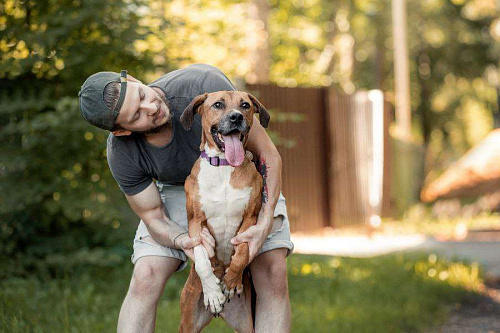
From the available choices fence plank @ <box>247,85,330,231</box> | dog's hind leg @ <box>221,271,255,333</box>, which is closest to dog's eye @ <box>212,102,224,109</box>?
dog's hind leg @ <box>221,271,255,333</box>

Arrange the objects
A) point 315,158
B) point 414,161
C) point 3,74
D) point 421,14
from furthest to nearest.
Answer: point 421,14 → point 414,161 → point 315,158 → point 3,74

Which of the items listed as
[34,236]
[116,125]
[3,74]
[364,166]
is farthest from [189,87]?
[364,166]

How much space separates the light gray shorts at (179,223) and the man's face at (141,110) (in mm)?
505

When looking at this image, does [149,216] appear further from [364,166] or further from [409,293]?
[364,166]

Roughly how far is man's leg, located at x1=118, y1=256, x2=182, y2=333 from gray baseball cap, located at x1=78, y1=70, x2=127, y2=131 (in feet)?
2.51

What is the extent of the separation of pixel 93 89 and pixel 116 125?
0.20 m

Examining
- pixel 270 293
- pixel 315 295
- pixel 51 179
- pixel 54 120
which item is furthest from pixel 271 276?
pixel 51 179

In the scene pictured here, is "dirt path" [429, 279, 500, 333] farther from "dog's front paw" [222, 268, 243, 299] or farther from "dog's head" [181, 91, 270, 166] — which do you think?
"dog's head" [181, 91, 270, 166]

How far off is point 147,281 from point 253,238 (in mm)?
654

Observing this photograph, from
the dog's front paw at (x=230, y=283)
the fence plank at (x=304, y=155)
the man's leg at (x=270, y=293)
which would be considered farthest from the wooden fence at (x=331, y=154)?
the dog's front paw at (x=230, y=283)

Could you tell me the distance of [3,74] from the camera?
6387 millimetres

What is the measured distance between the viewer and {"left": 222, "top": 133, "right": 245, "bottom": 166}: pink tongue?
11.6 feet

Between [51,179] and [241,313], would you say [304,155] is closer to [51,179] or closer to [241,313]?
[51,179]

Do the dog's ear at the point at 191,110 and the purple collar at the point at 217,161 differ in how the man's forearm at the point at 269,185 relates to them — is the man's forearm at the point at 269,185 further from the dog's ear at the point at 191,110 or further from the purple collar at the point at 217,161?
the dog's ear at the point at 191,110
